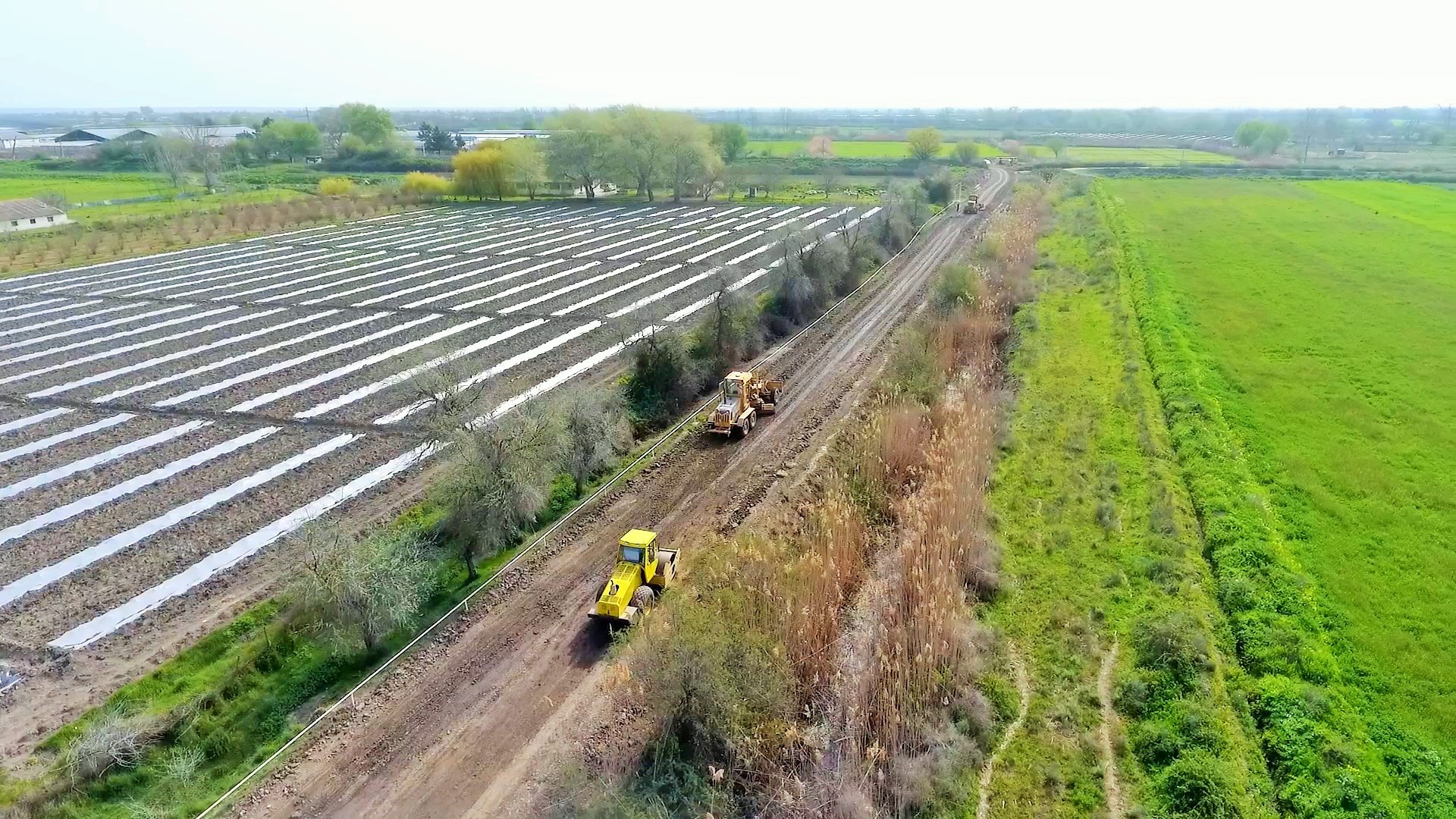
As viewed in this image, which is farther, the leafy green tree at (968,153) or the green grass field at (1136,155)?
the green grass field at (1136,155)

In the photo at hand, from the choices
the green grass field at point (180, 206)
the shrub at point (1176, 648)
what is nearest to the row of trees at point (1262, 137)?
the green grass field at point (180, 206)

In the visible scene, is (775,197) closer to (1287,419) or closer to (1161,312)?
(1161,312)

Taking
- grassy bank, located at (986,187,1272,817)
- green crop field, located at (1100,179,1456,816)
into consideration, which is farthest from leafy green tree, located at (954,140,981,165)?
grassy bank, located at (986,187,1272,817)

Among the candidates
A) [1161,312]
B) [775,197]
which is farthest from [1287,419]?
[775,197]

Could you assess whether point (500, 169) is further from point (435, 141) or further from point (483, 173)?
point (435, 141)

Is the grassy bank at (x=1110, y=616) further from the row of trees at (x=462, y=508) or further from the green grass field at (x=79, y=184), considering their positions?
the green grass field at (x=79, y=184)

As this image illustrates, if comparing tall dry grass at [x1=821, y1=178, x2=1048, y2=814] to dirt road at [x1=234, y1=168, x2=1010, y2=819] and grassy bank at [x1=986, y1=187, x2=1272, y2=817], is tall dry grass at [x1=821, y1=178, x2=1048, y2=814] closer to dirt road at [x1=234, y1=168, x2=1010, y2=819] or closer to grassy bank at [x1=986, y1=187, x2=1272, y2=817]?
grassy bank at [x1=986, y1=187, x2=1272, y2=817]
